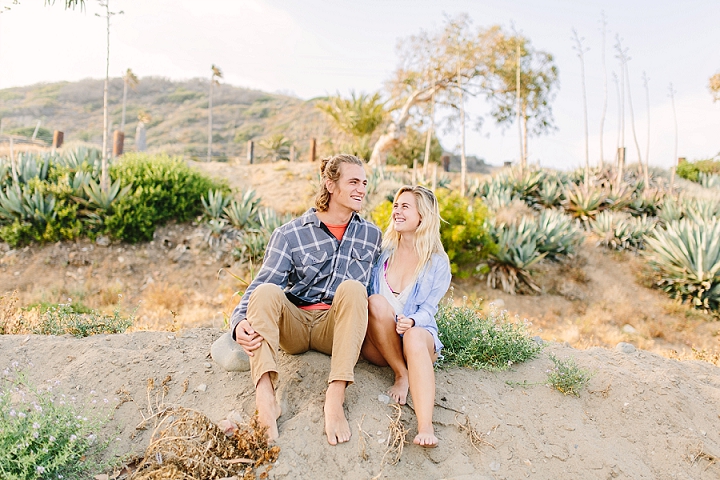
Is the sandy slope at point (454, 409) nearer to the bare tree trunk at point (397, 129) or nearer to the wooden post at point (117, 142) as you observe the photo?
the wooden post at point (117, 142)

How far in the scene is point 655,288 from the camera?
948 cm

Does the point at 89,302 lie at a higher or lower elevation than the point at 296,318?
lower

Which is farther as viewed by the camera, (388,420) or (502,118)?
(502,118)

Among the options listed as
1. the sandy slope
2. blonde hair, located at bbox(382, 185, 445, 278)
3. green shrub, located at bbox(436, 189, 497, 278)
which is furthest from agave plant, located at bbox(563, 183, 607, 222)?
blonde hair, located at bbox(382, 185, 445, 278)

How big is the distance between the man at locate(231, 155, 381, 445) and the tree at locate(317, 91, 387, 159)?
15.1m

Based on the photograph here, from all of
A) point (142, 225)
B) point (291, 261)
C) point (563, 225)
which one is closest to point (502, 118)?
point (563, 225)

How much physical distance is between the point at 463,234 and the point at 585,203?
196 inches

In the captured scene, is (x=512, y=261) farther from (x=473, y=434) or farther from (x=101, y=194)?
(x=101, y=194)

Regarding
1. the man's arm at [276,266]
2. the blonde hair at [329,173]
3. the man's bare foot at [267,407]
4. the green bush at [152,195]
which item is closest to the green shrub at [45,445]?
the man's bare foot at [267,407]

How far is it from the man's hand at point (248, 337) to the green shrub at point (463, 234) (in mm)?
5978

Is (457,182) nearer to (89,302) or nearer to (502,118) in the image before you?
(502,118)

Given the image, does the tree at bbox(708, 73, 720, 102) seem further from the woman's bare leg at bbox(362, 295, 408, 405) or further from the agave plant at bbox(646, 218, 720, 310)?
the woman's bare leg at bbox(362, 295, 408, 405)

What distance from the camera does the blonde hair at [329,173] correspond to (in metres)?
3.55

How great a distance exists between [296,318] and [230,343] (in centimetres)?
60
